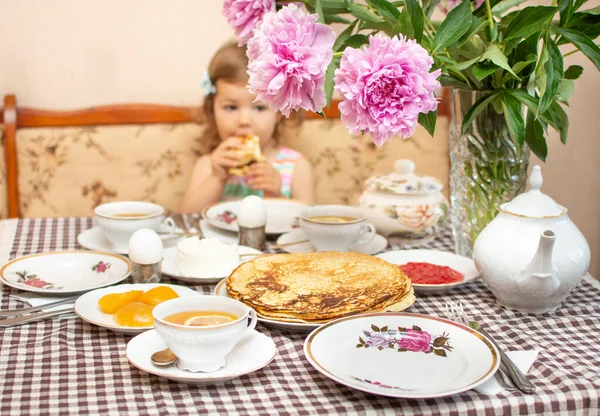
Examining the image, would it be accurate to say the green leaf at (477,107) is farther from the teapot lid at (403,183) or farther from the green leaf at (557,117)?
the teapot lid at (403,183)

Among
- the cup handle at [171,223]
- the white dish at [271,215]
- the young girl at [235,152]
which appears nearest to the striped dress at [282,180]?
the young girl at [235,152]

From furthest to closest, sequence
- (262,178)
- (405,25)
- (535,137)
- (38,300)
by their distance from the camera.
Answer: (262,178) → (535,137) → (38,300) → (405,25)

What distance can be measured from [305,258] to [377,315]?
272 millimetres

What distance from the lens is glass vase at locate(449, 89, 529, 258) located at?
1340 millimetres

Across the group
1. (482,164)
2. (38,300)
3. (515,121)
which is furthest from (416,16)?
(38,300)

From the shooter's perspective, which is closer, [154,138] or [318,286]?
[318,286]

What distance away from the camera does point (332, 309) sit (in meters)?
1.10

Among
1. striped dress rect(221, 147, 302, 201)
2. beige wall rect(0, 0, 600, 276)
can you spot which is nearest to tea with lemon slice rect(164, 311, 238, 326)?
striped dress rect(221, 147, 302, 201)

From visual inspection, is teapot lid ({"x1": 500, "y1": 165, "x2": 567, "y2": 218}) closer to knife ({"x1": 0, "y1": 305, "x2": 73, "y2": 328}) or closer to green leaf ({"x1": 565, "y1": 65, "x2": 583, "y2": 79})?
green leaf ({"x1": 565, "y1": 65, "x2": 583, "y2": 79})

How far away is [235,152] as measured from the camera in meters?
2.47

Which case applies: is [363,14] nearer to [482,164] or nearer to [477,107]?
[477,107]

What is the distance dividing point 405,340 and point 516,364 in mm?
160

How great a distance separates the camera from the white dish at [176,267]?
4.33ft

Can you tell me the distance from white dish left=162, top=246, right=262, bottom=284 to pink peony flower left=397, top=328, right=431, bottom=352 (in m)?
0.41
